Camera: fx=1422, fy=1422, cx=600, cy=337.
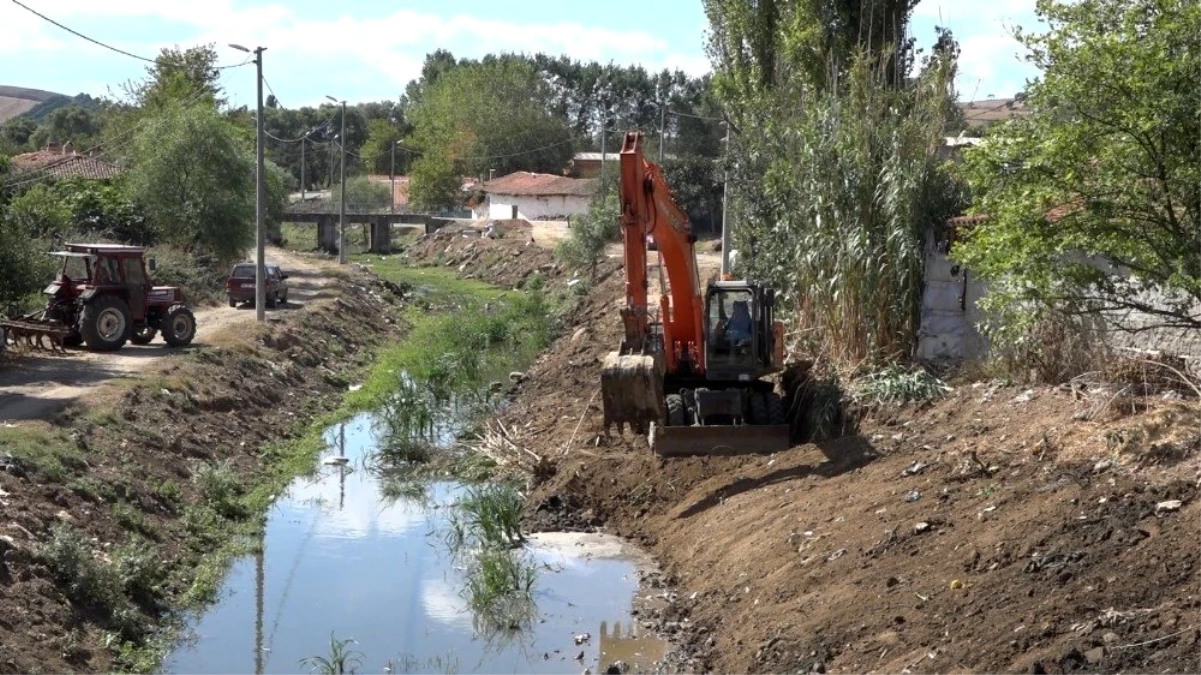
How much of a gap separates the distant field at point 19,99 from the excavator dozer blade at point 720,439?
15806 cm

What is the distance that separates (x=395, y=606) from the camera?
16453 mm

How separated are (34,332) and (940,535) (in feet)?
69.4

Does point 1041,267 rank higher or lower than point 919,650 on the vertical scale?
higher

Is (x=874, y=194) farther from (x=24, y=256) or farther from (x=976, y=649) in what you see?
(x=24, y=256)

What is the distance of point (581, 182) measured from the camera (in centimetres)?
9638

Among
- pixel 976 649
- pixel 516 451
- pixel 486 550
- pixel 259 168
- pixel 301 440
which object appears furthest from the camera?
pixel 259 168

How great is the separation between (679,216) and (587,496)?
416 cm

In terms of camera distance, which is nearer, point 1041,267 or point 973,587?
point 973,587

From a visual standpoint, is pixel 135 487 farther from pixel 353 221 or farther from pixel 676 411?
pixel 353 221

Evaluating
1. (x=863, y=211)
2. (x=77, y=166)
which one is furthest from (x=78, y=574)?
(x=77, y=166)

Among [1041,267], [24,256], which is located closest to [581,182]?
[24,256]

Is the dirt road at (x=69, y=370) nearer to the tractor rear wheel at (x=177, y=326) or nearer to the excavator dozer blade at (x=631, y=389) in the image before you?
the tractor rear wheel at (x=177, y=326)

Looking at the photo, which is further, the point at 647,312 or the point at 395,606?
the point at 647,312

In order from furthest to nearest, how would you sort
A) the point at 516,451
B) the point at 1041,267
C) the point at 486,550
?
the point at 516,451 < the point at 486,550 < the point at 1041,267
